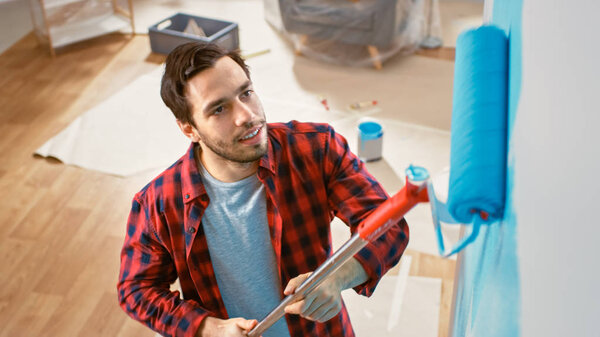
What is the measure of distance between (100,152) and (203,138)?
81.3 inches

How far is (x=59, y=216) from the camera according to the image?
271 centimetres

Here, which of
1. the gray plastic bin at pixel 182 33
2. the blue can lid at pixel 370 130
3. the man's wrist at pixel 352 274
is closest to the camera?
the man's wrist at pixel 352 274

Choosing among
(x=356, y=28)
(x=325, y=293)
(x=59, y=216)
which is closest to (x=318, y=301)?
(x=325, y=293)

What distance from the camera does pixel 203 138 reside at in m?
1.22

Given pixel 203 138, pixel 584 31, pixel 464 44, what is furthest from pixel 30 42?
pixel 584 31

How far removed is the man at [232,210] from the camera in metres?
1.17

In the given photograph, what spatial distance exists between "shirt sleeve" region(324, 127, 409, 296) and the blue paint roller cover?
22.1 inches

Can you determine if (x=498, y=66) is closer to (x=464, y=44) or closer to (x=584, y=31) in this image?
(x=464, y=44)

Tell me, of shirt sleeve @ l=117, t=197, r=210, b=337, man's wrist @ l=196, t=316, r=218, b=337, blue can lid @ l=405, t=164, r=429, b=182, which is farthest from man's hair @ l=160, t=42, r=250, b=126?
blue can lid @ l=405, t=164, r=429, b=182

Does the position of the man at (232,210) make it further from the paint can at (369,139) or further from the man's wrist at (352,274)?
the paint can at (369,139)

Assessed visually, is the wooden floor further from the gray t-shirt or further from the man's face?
the man's face

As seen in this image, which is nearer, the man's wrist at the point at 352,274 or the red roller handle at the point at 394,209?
the red roller handle at the point at 394,209

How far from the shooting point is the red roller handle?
21.1 inches

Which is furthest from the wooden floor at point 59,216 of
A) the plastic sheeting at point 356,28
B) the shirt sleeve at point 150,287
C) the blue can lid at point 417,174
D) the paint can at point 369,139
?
the blue can lid at point 417,174
